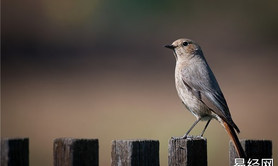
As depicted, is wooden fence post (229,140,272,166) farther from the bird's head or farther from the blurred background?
the blurred background

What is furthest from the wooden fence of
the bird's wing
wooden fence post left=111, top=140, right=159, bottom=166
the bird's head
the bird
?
the bird's head

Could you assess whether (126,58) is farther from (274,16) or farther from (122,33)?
(274,16)

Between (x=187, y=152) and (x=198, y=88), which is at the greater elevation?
(x=198, y=88)

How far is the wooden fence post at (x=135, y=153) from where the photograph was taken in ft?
14.0

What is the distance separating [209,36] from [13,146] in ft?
49.3

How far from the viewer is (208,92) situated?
6.89 metres

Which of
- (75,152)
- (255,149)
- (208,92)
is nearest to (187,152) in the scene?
(255,149)

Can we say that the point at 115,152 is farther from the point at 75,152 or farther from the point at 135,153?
the point at 75,152

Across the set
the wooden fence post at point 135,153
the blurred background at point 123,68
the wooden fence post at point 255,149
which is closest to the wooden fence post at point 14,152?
the wooden fence post at point 135,153

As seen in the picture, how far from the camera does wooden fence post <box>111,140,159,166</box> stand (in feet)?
14.0

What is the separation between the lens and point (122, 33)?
18.5 meters

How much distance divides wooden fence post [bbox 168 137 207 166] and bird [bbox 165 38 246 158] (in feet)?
5.55

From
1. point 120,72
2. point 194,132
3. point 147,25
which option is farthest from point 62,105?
point 147,25

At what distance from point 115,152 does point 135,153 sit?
0.49 ft
